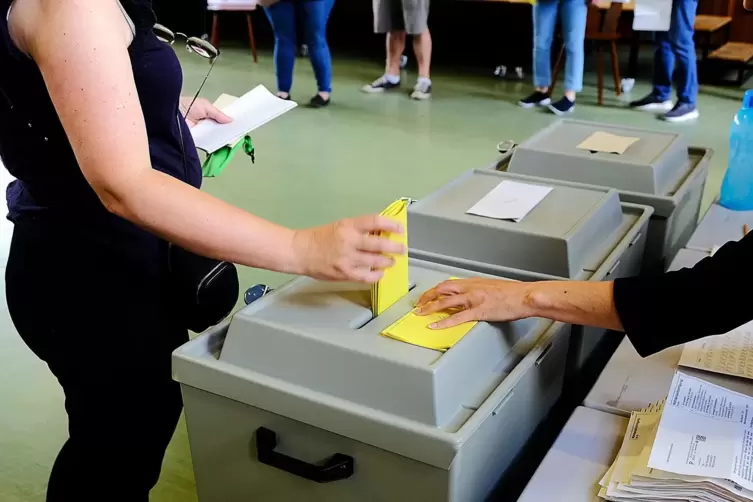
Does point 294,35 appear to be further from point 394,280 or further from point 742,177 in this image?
point 394,280

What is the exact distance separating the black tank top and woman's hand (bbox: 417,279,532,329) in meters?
0.41

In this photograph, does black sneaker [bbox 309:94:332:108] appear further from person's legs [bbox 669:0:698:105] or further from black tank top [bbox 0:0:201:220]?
black tank top [bbox 0:0:201:220]

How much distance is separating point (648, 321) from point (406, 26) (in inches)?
154

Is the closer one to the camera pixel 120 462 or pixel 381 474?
pixel 381 474

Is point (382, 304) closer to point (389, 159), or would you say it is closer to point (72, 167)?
point (72, 167)

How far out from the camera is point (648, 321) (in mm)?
941

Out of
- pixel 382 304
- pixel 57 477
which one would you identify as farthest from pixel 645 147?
pixel 57 477

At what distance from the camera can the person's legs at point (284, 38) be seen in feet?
13.8

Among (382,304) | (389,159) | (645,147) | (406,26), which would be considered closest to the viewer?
(382,304)

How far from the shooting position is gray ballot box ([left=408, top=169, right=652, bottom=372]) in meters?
1.19

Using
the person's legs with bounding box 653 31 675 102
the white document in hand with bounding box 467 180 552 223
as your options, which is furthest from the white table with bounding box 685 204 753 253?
the person's legs with bounding box 653 31 675 102

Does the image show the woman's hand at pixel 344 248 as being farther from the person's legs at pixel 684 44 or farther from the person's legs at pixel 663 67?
the person's legs at pixel 663 67

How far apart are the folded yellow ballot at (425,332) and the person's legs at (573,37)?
11.6ft

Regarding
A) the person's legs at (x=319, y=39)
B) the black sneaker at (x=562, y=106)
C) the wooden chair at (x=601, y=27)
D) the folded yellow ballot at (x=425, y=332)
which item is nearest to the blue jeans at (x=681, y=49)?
the wooden chair at (x=601, y=27)
